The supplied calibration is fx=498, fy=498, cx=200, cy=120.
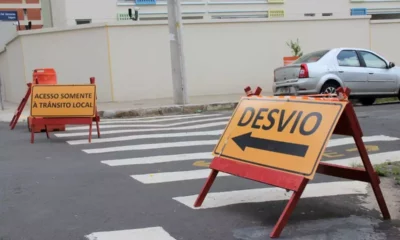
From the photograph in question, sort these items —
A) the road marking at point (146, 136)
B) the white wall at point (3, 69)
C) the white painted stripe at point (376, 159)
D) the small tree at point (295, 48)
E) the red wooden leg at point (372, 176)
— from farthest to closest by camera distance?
the white wall at point (3, 69) → the small tree at point (295, 48) → the road marking at point (146, 136) → the white painted stripe at point (376, 159) → the red wooden leg at point (372, 176)

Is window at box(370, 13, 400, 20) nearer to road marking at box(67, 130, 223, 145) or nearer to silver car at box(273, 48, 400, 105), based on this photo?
silver car at box(273, 48, 400, 105)

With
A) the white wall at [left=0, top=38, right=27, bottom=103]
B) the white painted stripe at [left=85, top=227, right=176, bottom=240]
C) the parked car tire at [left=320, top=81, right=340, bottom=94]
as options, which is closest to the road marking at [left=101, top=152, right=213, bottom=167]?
the white painted stripe at [left=85, top=227, right=176, bottom=240]

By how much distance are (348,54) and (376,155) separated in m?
7.35

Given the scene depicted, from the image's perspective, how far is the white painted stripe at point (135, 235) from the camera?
14.3ft

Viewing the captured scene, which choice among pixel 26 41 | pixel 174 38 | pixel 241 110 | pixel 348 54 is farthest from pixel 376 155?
pixel 26 41

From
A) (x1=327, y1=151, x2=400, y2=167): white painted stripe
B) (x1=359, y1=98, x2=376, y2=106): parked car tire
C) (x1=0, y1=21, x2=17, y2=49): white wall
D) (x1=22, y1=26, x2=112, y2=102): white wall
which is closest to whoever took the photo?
(x1=327, y1=151, x2=400, y2=167): white painted stripe

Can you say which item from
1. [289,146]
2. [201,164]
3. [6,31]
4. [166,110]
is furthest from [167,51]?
[6,31]

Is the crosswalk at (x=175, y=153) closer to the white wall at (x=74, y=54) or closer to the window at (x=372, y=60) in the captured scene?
the window at (x=372, y=60)

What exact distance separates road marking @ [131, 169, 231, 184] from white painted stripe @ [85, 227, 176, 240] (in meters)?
1.78

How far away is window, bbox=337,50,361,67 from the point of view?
1415 centimetres

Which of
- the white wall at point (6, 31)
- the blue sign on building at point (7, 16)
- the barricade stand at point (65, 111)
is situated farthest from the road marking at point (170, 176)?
the blue sign on building at point (7, 16)

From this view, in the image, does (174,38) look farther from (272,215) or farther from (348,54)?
(272,215)

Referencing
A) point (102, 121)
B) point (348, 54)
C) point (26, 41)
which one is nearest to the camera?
point (102, 121)

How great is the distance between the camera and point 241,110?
5.27 metres
